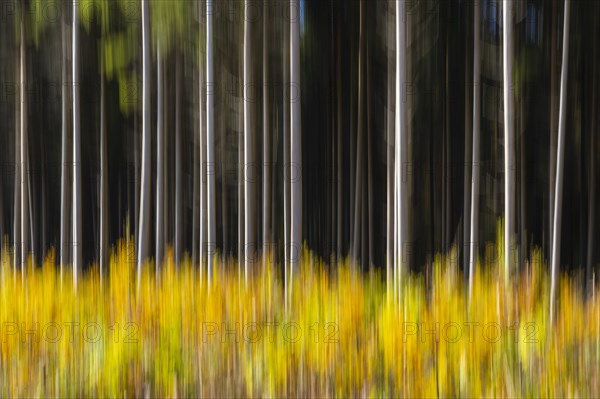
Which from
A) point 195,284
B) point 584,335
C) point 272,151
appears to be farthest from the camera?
point 272,151

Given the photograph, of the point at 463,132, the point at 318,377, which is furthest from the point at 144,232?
the point at 463,132

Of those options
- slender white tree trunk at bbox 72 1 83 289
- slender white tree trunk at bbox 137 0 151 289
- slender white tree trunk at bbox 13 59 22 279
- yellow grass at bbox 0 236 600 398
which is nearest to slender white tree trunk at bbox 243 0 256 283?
yellow grass at bbox 0 236 600 398

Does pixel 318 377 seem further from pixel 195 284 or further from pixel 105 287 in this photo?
pixel 105 287

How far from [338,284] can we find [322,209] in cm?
151

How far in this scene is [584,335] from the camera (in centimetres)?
332

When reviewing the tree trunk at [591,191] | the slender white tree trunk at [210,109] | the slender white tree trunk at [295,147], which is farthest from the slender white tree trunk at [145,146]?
the tree trunk at [591,191]

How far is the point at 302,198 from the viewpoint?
496 cm

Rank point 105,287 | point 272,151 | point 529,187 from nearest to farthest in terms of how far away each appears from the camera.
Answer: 1. point 105,287
2. point 272,151
3. point 529,187

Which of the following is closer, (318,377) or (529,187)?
(318,377)

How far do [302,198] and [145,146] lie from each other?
1361mm

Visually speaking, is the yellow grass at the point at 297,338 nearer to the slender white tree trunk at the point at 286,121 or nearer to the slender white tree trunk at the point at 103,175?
the slender white tree trunk at the point at 286,121

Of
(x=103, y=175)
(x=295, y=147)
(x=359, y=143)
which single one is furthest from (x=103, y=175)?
(x=359, y=143)

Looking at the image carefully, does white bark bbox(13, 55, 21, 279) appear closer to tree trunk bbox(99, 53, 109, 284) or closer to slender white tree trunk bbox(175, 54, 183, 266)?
tree trunk bbox(99, 53, 109, 284)

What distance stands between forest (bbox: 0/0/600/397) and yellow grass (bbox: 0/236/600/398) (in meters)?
0.01
